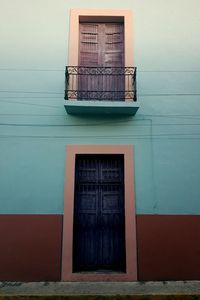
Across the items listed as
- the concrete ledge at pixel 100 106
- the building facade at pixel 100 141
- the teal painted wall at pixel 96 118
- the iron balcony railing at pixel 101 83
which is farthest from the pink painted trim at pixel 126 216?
the iron balcony railing at pixel 101 83

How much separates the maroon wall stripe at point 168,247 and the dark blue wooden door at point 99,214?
435 mm

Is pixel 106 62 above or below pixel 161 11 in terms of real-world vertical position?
below

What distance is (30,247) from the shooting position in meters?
5.58

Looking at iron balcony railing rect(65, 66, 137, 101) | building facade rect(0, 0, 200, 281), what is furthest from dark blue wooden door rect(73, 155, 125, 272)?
iron balcony railing rect(65, 66, 137, 101)

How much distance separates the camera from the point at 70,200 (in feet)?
19.0

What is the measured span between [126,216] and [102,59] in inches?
134

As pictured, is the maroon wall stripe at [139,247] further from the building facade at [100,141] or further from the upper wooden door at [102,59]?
the upper wooden door at [102,59]

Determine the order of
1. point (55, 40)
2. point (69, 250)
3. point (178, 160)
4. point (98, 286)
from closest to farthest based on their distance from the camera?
point (98, 286) < point (69, 250) < point (178, 160) < point (55, 40)

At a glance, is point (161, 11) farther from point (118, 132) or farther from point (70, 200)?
point (70, 200)

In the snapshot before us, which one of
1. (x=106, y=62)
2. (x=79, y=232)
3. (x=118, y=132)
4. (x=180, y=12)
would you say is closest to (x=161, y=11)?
(x=180, y=12)

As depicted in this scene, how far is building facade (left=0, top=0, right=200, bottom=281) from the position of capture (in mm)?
5617

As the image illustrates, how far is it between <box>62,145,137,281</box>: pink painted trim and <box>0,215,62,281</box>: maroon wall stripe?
0.15 meters

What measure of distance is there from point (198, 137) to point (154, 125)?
915mm

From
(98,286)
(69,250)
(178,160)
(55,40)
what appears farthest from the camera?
(55,40)
